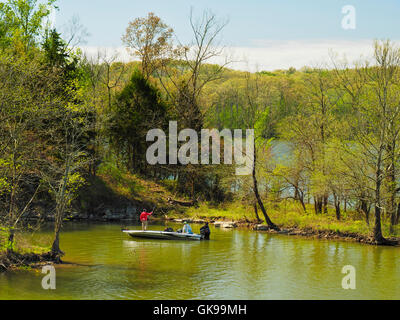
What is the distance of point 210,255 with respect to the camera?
88.1ft

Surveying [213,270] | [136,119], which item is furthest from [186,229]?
[136,119]

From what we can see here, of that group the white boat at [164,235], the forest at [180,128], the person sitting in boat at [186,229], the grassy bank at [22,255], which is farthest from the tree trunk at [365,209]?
the grassy bank at [22,255]

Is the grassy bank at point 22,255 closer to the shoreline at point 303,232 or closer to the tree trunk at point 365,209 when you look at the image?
the shoreline at point 303,232

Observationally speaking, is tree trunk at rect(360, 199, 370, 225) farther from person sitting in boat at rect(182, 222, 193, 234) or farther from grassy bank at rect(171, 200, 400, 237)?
person sitting in boat at rect(182, 222, 193, 234)

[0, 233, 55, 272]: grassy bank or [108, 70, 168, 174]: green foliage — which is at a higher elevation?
[108, 70, 168, 174]: green foliage

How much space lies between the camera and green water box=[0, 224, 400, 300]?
725 inches

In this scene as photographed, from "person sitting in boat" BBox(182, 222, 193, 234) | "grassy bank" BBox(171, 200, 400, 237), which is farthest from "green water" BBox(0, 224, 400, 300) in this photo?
"grassy bank" BBox(171, 200, 400, 237)

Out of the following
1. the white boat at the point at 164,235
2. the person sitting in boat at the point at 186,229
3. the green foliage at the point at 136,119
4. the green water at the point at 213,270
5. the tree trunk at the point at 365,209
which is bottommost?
the green water at the point at 213,270

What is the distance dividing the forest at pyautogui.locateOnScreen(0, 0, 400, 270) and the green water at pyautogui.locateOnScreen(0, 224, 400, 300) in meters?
2.36

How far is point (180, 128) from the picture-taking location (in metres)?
49.2

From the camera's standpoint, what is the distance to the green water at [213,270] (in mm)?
18422

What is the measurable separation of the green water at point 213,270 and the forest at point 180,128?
7.74 ft

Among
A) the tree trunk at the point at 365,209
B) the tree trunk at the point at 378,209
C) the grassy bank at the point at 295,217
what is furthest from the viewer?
the grassy bank at the point at 295,217

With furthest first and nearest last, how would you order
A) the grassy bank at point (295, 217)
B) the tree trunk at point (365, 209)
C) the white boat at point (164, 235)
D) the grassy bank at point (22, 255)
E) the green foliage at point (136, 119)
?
the green foliage at point (136, 119), the grassy bank at point (295, 217), the tree trunk at point (365, 209), the white boat at point (164, 235), the grassy bank at point (22, 255)
